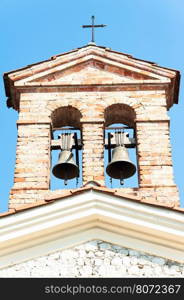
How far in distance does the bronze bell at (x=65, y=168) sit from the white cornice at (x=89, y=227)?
249 cm

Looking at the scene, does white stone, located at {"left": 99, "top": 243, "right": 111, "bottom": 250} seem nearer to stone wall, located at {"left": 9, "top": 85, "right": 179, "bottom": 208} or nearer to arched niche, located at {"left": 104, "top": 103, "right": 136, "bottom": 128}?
stone wall, located at {"left": 9, "top": 85, "right": 179, "bottom": 208}

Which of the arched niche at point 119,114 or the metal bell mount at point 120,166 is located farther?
the arched niche at point 119,114

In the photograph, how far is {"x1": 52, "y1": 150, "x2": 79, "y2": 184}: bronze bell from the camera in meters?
9.29

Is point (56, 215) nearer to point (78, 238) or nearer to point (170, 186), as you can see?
point (78, 238)

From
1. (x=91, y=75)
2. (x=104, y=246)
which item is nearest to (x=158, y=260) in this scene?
(x=104, y=246)

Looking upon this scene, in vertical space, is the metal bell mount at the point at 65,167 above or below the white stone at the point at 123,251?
above

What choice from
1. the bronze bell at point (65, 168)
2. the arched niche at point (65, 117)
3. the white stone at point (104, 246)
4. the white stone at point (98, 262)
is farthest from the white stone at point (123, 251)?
the arched niche at point (65, 117)

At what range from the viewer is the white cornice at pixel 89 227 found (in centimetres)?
660

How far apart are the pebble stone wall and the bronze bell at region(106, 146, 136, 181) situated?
2666 millimetres

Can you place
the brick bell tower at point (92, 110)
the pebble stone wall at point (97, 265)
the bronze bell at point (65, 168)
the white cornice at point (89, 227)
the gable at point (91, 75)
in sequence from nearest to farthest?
1. the pebble stone wall at point (97, 265)
2. the white cornice at point (89, 227)
3. the brick bell tower at point (92, 110)
4. the bronze bell at point (65, 168)
5. the gable at point (91, 75)

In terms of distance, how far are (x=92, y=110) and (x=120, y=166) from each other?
1.15m

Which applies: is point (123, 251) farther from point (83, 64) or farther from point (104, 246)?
point (83, 64)

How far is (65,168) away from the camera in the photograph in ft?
30.8

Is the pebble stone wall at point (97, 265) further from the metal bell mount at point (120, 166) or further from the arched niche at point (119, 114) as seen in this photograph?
the arched niche at point (119, 114)
